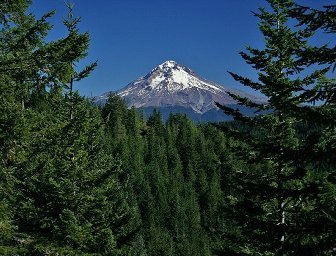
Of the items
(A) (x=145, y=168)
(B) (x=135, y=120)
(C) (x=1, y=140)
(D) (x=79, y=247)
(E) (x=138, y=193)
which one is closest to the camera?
(C) (x=1, y=140)

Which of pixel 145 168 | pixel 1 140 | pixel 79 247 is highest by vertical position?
pixel 145 168

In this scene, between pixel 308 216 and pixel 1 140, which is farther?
pixel 1 140

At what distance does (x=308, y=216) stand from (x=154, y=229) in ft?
227

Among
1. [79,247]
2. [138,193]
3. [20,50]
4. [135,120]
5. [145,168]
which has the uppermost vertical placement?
[135,120]

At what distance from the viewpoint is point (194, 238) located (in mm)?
82250

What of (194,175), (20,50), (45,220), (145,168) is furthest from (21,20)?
(194,175)

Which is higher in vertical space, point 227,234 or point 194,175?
point 194,175

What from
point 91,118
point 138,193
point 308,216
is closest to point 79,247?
point 91,118

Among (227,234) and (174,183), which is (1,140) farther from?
(174,183)

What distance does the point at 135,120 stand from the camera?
11419 centimetres

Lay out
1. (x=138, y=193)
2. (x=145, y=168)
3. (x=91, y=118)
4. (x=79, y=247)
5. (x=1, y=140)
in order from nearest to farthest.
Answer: (x=1, y=140), (x=79, y=247), (x=91, y=118), (x=138, y=193), (x=145, y=168)

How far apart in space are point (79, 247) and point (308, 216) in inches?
416

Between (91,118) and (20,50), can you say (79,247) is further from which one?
(20,50)

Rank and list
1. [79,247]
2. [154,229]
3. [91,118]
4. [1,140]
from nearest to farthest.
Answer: [1,140] → [79,247] → [91,118] → [154,229]
